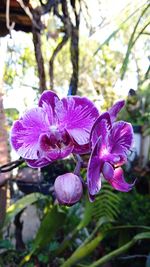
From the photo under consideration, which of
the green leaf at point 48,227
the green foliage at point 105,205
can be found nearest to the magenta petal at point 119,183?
the green leaf at point 48,227

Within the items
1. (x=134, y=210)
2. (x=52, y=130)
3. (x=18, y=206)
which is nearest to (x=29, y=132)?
(x=52, y=130)

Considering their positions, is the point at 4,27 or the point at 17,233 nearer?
the point at 4,27

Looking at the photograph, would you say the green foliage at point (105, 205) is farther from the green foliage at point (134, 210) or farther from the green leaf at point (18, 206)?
the green leaf at point (18, 206)

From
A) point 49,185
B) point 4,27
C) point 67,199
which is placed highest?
point 4,27

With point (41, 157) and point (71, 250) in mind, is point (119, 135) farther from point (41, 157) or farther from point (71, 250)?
point (71, 250)

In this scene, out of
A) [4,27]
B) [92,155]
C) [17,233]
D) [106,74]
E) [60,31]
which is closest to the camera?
[92,155]

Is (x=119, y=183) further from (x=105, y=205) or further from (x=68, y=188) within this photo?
(x=105, y=205)

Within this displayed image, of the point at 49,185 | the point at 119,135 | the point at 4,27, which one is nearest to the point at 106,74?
the point at 49,185

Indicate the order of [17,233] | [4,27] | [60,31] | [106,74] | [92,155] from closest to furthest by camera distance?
[92,155] < [4,27] < [60,31] < [17,233] < [106,74]
